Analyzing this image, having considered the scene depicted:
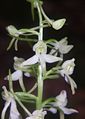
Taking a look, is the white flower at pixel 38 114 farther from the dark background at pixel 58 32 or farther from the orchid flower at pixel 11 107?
the dark background at pixel 58 32

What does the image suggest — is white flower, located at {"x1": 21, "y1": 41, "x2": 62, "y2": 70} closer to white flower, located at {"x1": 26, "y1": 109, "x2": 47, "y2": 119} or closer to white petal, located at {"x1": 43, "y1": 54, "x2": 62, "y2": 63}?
white petal, located at {"x1": 43, "y1": 54, "x2": 62, "y2": 63}

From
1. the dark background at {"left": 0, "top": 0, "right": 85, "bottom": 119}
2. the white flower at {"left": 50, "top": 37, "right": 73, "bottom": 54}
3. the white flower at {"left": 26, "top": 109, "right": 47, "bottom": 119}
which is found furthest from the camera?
the dark background at {"left": 0, "top": 0, "right": 85, "bottom": 119}

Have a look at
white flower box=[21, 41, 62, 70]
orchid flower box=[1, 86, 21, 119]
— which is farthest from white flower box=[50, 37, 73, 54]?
Answer: orchid flower box=[1, 86, 21, 119]

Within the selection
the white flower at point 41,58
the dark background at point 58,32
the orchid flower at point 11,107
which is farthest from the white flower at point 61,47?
the dark background at point 58,32

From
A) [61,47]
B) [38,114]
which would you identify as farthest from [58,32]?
[38,114]

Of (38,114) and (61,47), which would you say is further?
(61,47)

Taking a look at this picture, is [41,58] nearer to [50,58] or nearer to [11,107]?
[50,58]

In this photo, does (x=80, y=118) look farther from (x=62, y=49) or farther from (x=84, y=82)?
(x=62, y=49)

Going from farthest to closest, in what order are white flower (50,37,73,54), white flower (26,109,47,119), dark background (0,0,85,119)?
dark background (0,0,85,119)
white flower (50,37,73,54)
white flower (26,109,47,119)

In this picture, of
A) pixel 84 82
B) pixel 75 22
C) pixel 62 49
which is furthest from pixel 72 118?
pixel 62 49
